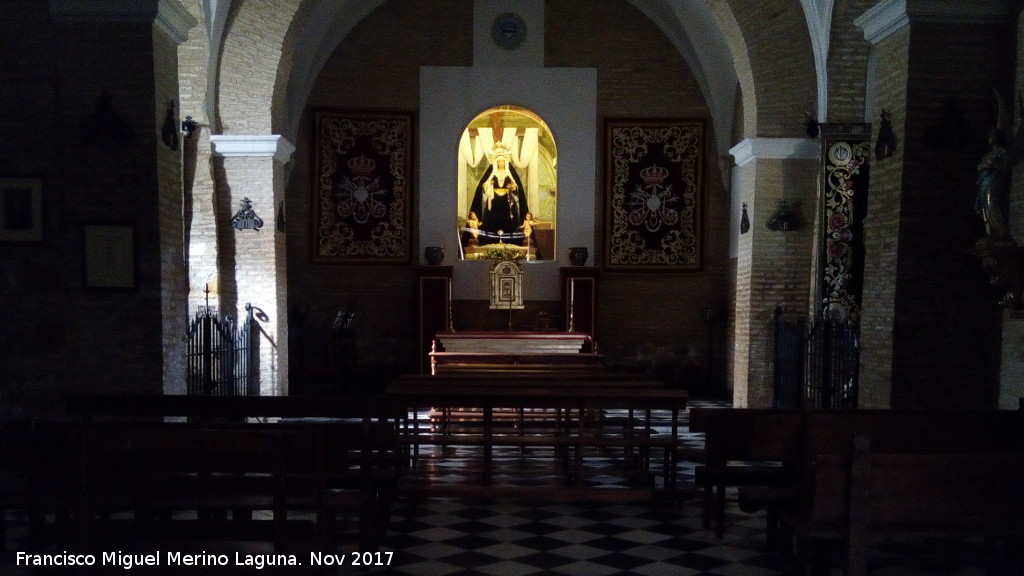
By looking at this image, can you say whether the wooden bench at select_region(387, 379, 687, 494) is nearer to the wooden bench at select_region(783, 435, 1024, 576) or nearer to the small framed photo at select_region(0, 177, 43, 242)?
the wooden bench at select_region(783, 435, 1024, 576)

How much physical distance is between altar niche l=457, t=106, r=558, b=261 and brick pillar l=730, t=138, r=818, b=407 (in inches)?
205

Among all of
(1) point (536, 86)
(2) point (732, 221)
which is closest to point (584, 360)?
(2) point (732, 221)

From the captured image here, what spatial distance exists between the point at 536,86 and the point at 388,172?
9.70ft

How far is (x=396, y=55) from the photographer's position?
15289mm

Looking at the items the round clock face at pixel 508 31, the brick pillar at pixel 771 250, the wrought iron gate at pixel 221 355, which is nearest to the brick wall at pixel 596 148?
the round clock face at pixel 508 31

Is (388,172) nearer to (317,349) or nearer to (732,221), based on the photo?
(317,349)

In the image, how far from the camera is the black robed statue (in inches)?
630

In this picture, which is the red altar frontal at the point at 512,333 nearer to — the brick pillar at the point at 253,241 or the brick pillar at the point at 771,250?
the brick pillar at the point at 253,241

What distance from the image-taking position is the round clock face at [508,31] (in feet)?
50.4

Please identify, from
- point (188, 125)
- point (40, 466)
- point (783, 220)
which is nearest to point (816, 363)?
point (783, 220)

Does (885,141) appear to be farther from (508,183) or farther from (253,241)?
(508,183)

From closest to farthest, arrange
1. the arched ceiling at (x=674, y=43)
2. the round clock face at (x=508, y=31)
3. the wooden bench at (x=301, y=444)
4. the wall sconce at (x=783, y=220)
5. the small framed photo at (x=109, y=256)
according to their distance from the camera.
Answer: the wooden bench at (x=301, y=444) → the small framed photo at (x=109, y=256) → the wall sconce at (x=783, y=220) → the arched ceiling at (x=674, y=43) → the round clock face at (x=508, y=31)

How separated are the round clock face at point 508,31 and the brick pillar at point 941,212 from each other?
9537mm

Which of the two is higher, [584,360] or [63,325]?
[63,325]
